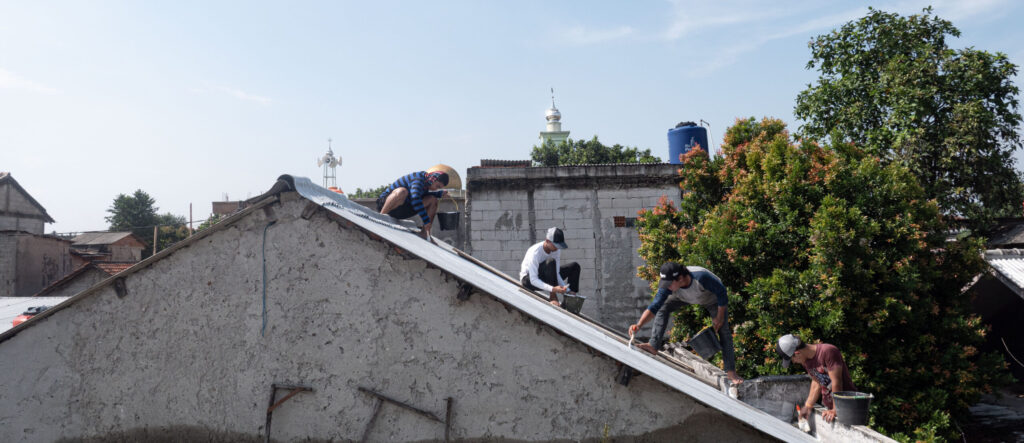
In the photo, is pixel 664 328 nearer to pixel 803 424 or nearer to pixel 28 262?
pixel 803 424

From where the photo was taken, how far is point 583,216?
37.9 ft

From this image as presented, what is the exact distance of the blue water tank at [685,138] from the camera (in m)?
12.9

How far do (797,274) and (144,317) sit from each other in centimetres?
733

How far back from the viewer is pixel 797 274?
314 inches

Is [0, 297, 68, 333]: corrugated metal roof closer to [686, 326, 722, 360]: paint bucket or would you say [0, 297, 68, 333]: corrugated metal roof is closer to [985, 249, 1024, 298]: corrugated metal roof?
[686, 326, 722, 360]: paint bucket

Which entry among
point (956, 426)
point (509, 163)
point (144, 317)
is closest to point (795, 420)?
point (956, 426)

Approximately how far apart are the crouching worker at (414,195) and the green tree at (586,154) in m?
24.4

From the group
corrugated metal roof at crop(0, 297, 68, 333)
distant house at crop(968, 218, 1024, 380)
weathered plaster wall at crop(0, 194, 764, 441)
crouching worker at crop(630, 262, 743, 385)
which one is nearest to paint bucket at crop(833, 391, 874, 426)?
crouching worker at crop(630, 262, 743, 385)

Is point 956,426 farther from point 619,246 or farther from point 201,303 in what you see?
point 201,303

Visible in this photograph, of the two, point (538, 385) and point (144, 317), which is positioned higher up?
point (144, 317)

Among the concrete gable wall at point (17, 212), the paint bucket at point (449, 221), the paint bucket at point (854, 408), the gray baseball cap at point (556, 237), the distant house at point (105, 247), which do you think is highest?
the concrete gable wall at point (17, 212)

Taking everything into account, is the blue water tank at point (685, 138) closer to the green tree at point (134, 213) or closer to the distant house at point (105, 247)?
the distant house at point (105, 247)

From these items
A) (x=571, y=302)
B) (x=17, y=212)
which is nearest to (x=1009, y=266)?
(x=571, y=302)

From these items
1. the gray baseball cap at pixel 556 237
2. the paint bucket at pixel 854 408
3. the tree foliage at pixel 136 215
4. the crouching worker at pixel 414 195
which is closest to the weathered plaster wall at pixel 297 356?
the paint bucket at pixel 854 408
